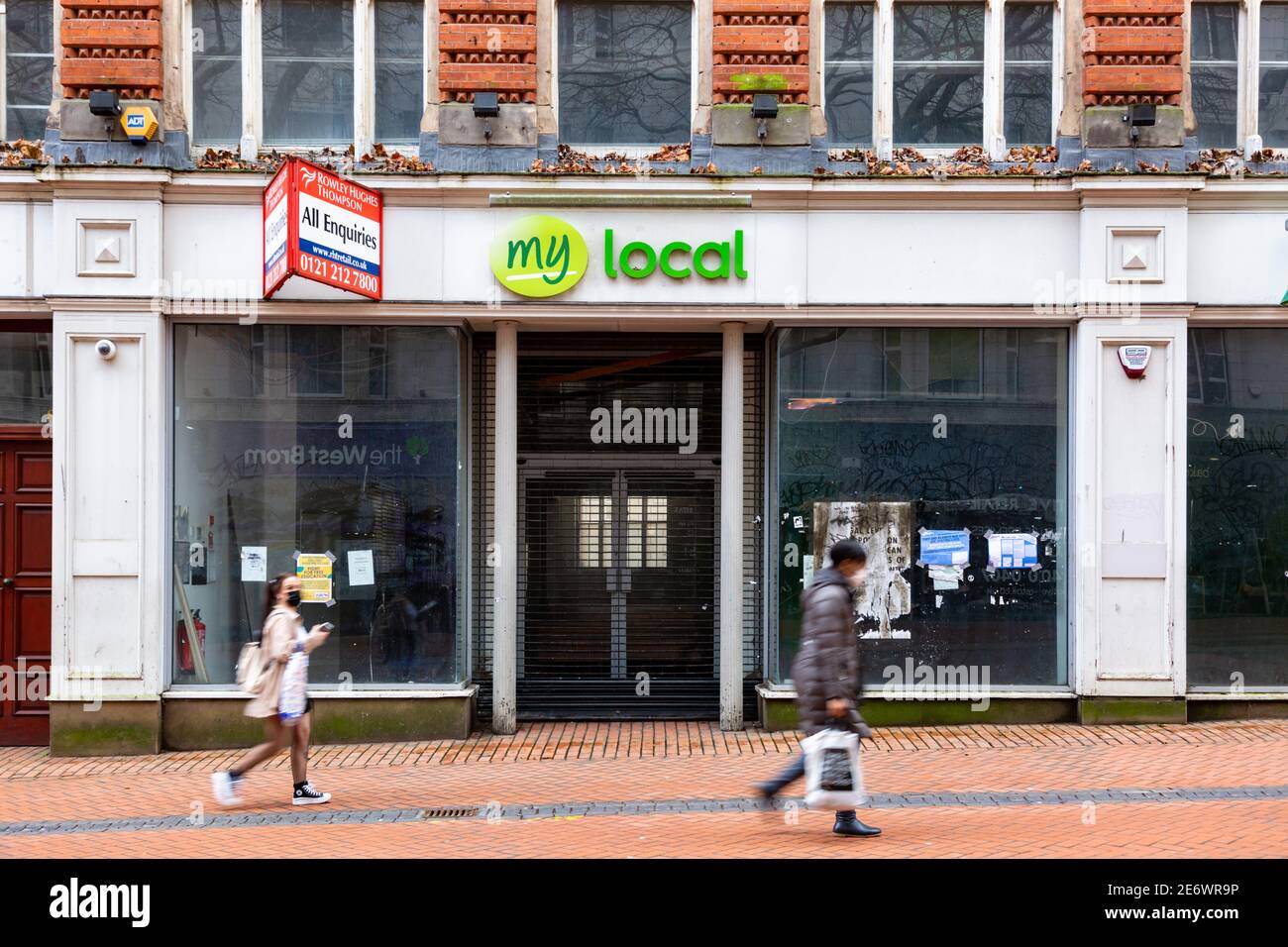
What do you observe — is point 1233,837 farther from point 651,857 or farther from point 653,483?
point 653,483

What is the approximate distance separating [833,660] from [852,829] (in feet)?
3.35

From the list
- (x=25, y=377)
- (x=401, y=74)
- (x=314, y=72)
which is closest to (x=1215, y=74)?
(x=401, y=74)

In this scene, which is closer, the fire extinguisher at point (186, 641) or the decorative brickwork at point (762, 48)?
the decorative brickwork at point (762, 48)

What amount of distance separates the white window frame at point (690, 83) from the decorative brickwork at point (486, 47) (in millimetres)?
320

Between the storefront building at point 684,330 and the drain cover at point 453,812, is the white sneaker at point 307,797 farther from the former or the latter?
the storefront building at point 684,330

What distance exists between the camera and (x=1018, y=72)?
11.6 meters

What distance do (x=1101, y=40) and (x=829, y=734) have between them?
7.01m

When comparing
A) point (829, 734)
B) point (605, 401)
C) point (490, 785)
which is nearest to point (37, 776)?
point (490, 785)

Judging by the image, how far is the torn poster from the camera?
11.5 m

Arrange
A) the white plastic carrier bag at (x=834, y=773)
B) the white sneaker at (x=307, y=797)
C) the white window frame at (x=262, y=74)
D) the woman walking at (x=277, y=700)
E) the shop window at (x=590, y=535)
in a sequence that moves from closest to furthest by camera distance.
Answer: the white plastic carrier bag at (x=834, y=773) → the woman walking at (x=277, y=700) → the white sneaker at (x=307, y=797) → the white window frame at (x=262, y=74) → the shop window at (x=590, y=535)

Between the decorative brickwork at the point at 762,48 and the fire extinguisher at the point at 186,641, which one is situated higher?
the decorative brickwork at the point at 762,48

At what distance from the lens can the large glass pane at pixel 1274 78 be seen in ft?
37.8

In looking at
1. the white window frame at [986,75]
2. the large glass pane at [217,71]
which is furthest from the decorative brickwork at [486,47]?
the white window frame at [986,75]

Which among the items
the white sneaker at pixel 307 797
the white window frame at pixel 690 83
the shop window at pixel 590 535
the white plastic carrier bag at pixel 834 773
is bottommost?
the white sneaker at pixel 307 797
